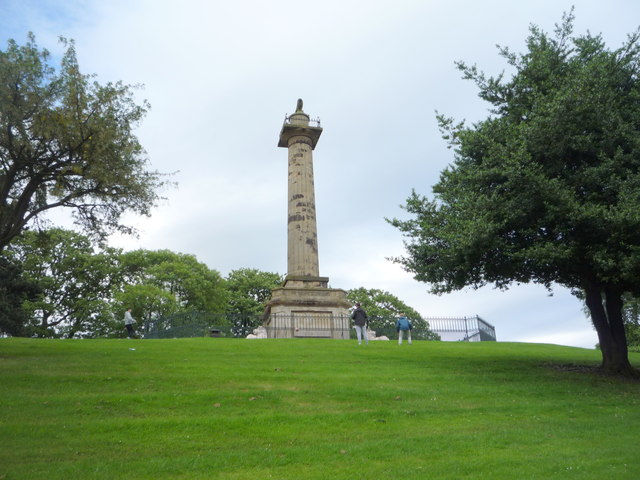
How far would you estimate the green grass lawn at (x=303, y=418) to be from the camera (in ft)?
Answer: 26.3

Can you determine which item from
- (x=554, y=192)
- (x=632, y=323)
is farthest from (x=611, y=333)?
(x=632, y=323)

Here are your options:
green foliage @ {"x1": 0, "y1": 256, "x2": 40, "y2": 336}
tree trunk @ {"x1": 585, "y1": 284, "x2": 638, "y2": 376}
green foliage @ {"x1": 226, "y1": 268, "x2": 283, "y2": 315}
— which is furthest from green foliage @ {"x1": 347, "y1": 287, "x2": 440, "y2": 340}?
tree trunk @ {"x1": 585, "y1": 284, "x2": 638, "y2": 376}

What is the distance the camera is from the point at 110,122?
17.8 m

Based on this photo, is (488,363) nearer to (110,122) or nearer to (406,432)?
(406,432)

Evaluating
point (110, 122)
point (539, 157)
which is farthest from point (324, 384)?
point (110, 122)

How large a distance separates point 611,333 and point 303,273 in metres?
17.9

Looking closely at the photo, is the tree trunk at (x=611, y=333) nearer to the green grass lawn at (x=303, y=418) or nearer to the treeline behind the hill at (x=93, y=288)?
the green grass lawn at (x=303, y=418)

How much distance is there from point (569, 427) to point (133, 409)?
29.3 ft

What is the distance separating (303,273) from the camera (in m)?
31.8

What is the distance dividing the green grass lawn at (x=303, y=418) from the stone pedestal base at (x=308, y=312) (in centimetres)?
1206

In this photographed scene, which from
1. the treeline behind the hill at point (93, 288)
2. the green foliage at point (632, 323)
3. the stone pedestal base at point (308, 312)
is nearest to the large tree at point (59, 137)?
the stone pedestal base at point (308, 312)

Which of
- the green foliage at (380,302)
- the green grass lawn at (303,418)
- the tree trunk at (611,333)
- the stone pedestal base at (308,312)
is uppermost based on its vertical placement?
the green foliage at (380,302)

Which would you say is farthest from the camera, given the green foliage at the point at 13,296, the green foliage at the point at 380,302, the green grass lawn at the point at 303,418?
the green foliage at the point at 380,302

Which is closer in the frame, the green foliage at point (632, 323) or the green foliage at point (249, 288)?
the green foliage at point (632, 323)
